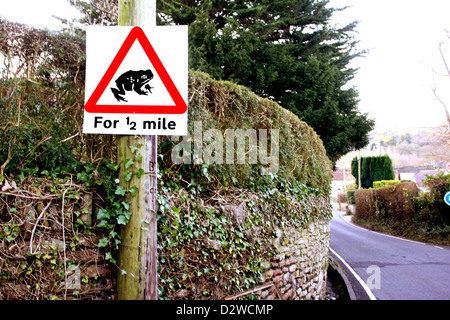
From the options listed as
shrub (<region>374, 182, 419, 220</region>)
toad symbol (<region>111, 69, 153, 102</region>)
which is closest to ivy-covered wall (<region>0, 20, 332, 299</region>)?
toad symbol (<region>111, 69, 153, 102</region>)

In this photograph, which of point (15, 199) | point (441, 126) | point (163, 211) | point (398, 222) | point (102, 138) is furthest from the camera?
point (441, 126)

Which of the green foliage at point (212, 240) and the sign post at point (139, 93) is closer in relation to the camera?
the sign post at point (139, 93)

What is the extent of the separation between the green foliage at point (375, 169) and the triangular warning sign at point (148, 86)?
122ft

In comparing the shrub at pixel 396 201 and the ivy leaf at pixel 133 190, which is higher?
the ivy leaf at pixel 133 190

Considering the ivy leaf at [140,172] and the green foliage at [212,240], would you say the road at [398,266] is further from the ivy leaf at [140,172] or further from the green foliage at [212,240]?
the ivy leaf at [140,172]

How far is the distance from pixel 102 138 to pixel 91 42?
1361 millimetres

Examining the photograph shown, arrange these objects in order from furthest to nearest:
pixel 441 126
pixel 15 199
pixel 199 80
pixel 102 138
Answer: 1. pixel 441 126
2. pixel 199 80
3. pixel 102 138
4. pixel 15 199

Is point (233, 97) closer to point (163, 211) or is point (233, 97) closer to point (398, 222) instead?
point (163, 211)

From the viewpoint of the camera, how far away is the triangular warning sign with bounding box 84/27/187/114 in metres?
2.57

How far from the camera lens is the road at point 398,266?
841 cm

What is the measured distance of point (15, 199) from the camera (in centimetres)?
296

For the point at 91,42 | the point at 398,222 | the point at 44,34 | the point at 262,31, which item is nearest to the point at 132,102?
the point at 91,42

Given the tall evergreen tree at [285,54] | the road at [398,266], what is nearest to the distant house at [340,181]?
the road at [398,266]

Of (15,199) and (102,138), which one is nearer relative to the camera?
(15,199)
